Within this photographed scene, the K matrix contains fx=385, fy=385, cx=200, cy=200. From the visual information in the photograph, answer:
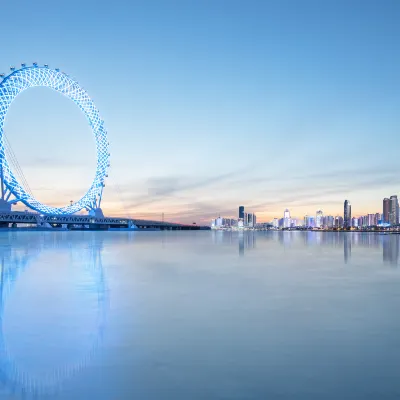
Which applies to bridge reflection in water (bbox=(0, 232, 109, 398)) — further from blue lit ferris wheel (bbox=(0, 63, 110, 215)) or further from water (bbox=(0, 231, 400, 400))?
blue lit ferris wheel (bbox=(0, 63, 110, 215))

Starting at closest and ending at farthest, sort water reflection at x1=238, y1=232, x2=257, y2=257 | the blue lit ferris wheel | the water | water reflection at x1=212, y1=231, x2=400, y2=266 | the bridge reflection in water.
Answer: the water
the bridge reflection in water
water reflection at x1=212, y1=231, x2=400, y2=266
water reflection at x1=238, y1=232, x2=257, y2=257
the blue lit ferris wheel

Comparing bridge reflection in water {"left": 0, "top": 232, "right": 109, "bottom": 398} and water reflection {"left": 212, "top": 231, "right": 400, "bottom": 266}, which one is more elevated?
bridge reflection in water {"left": 0, "top": 232, "right": 109, "bottom": 398}

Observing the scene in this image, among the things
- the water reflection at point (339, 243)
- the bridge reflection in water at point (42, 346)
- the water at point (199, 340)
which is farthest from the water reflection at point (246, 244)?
the bridge reflection in water at point (42, 346)

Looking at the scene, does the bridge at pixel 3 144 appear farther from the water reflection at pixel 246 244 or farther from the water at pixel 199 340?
the water at pixel 199 340

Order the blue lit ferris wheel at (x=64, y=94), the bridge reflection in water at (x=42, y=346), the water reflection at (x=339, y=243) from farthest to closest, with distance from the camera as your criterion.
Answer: the blue lit ferris wheel at (x=64, y=94) → the water reflection at (x=339, y=243) → the bridge reflection in water at (x=42, y=346)

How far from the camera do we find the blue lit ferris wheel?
60906 mm

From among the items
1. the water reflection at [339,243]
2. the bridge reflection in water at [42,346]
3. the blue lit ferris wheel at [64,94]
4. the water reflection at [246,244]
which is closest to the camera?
the bridge reflection in water at [42,346]

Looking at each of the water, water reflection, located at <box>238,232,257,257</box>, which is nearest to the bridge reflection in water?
the water

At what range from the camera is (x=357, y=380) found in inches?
183

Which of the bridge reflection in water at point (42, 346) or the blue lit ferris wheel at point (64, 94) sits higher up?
the blue lit ferris wheel at point (64, 94)

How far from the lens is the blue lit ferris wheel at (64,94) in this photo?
60906 millimetres

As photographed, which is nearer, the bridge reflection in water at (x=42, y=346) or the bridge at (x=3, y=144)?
the bridge reflection in water at (x=42, y=346)

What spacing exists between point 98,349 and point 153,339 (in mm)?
921

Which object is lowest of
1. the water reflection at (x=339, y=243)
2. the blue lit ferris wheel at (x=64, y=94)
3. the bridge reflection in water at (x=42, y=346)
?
the water reflection at (x=339, y=243)
